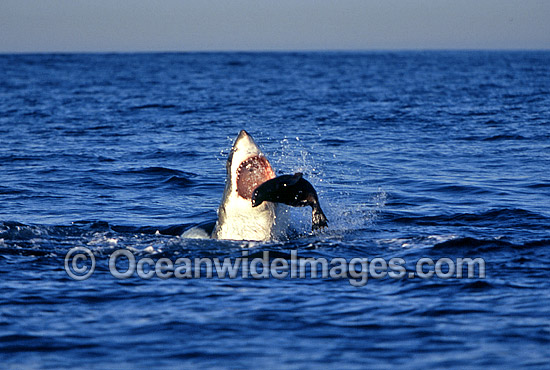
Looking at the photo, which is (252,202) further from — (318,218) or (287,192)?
(318,218)

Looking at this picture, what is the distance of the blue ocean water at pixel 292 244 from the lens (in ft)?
23.4

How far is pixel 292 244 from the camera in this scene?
10.6 meters

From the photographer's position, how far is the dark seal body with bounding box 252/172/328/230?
9867 mm

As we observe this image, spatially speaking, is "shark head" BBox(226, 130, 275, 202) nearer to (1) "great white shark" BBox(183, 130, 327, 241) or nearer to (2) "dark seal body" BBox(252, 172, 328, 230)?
(1) "great white shark" BBox(183, 130, 327, 241)

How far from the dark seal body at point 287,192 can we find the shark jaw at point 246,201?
0.37m

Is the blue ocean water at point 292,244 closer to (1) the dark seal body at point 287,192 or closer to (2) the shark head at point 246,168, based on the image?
(1) the dark seal body at point 287,192

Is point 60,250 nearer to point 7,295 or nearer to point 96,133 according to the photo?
point 7,295

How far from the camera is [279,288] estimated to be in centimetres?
880

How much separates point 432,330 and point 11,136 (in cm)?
2144

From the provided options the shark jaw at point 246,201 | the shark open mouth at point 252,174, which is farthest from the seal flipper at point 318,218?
the shark open mouth at point 252,174

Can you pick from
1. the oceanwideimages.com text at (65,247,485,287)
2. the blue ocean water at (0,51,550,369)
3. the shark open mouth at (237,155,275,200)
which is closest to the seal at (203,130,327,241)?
the shark open mouth at (237,155,275,200)

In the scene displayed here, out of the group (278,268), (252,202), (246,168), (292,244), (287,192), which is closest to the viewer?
(278,268)

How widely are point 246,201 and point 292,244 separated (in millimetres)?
888

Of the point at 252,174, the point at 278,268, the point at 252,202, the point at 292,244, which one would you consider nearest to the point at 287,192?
the point at 252,202
